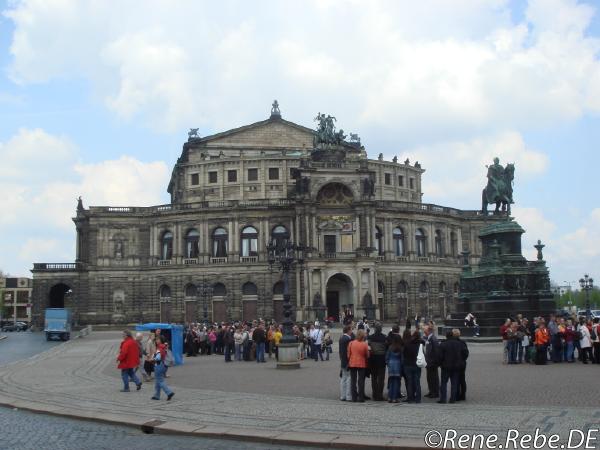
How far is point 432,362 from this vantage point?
56.3 ft

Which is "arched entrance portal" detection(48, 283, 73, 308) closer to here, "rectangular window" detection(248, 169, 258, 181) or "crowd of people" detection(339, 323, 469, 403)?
"rectangular window" detection(248, 169, 258, 181)

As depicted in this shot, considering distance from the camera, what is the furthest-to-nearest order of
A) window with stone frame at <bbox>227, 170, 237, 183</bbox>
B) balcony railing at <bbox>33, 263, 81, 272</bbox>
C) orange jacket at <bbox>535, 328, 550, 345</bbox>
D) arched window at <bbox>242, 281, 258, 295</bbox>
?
window with stone frame at <bbox>227, 170, 237, 183</bbox>
balcony railing at <bbox>33, 263, 81, 272</bbox>
arched window at <bbox>242, 281, 258, 295</bbox>
orange jacket at <bbox>535, 328, 550, 345</bbox>

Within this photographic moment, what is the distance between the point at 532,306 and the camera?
3506 cm

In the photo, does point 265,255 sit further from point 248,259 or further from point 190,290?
point 190,290

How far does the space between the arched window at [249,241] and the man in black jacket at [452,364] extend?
185 feet

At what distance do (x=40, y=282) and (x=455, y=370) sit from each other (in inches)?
2673

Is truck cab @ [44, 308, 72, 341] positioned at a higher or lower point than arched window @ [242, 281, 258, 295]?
lower

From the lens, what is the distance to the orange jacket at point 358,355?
17.6m

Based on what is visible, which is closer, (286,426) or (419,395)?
(286,426)

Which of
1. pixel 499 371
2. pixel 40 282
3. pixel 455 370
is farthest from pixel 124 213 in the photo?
pixel 455 370

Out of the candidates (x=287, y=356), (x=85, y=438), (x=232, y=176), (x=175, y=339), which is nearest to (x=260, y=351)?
(x=175, y=339)

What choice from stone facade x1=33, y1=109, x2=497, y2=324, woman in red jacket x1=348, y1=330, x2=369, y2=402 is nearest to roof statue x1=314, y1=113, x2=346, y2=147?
stone facade x1=33, y1=109, x2=497, y2=324

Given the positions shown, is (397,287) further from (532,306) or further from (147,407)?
(147,407)

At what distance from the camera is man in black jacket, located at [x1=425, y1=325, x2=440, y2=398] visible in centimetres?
1702
